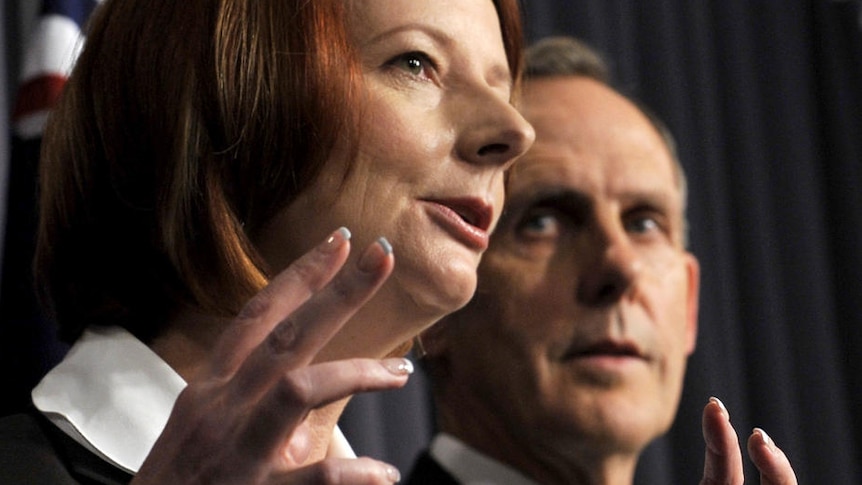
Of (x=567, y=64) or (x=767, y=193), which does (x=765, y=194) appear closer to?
(x=767, y=193)

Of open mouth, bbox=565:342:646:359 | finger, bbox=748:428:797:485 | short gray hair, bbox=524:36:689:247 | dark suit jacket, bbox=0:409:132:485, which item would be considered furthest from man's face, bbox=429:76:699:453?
dark suit jacket, bbox=0:409:132:485

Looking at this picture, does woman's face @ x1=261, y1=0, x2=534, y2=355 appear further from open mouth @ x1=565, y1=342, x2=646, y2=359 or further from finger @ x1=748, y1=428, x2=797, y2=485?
open mouth @ x1=565, y1=342, x2=646, y2=359

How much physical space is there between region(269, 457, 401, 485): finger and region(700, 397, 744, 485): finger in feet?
1.14

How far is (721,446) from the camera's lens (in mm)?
962

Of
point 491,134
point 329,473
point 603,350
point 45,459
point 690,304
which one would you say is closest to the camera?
point 329,473

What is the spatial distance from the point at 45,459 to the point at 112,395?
8cm

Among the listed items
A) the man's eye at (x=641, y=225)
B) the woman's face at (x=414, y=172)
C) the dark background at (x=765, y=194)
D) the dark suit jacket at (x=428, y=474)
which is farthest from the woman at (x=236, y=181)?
the dark background at (x=765, y=194)

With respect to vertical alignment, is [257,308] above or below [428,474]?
above

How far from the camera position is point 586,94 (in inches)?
73.8

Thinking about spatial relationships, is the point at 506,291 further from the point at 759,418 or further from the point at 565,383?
the point at 759,418

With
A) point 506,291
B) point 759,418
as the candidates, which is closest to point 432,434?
point 506,291

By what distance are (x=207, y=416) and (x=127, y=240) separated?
15.6 inches

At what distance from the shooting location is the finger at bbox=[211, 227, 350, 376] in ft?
2.44

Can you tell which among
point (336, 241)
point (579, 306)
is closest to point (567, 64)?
point (579, 306)
